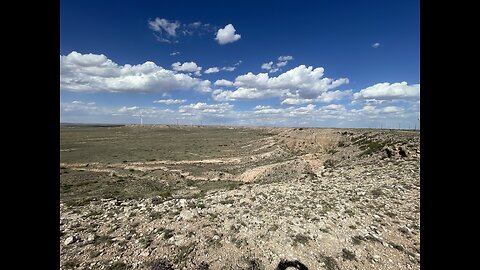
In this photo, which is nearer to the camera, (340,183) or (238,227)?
(238,227)

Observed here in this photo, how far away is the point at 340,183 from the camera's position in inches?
631
